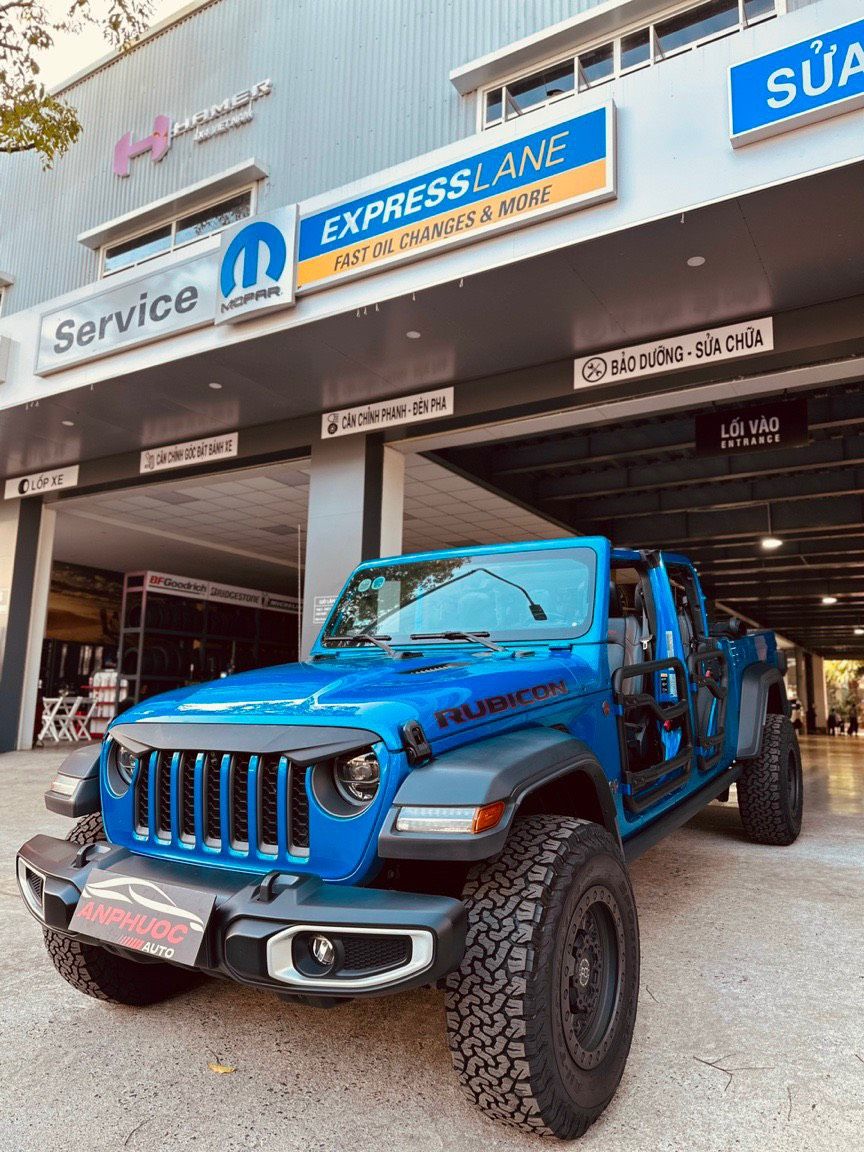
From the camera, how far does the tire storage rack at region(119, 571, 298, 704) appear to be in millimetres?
18734

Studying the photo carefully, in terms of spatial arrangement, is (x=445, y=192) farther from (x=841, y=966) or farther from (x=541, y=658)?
(x=841, y=966)

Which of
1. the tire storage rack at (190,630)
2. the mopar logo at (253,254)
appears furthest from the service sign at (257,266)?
the tire storage rack at (190,630)

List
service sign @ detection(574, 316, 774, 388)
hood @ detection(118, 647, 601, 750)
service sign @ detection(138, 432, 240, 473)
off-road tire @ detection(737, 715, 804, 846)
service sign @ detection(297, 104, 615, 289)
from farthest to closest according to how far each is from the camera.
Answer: service sign @ detection(138, 432, 240, 473) → service sign @ detection(574, 316, 774, 388) → service sign @ detection(297, 104, 615, 289) → off-road tire @ detection(737, 715, 804, 846) → hood @ detection(118, 647, 601, 750)

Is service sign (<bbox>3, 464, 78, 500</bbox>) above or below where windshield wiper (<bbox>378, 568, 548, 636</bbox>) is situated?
above

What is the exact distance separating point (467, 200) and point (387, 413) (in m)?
2.92

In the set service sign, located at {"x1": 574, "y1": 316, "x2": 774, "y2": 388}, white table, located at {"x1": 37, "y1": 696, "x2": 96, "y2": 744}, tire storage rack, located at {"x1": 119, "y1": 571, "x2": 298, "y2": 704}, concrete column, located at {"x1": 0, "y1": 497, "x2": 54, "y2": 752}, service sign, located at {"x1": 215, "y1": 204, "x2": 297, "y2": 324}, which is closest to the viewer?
service sign, located at {"x1": 574, "y1": 316, "x2": 774, "y2": 388}

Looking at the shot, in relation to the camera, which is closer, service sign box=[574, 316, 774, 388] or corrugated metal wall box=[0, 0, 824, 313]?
service sign box=[574, 316, 774, 388]

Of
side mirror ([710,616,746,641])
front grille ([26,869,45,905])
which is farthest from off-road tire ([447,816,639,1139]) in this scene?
side mirror ([710,616,746,641])

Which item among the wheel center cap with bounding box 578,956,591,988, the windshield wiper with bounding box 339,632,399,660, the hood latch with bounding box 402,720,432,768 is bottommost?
the wheel center cap with bounding box 578,956,591,988

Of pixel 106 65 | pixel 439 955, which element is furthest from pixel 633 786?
pixel 106 65

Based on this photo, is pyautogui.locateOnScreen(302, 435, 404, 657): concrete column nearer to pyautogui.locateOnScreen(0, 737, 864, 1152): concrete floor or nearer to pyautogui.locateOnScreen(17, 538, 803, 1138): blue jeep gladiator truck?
pyautogui.locateOnScreen(0, 737, 864, 1152): concrete floor

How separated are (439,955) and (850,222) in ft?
19.0

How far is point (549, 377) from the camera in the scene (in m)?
7.95

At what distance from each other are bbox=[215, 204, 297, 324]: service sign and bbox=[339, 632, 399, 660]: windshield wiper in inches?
180
